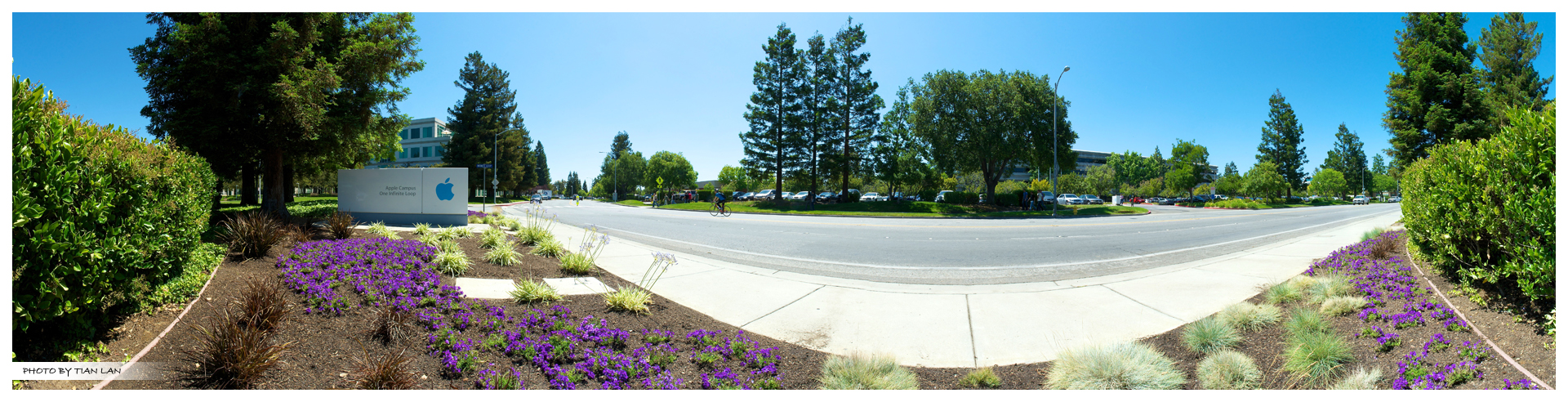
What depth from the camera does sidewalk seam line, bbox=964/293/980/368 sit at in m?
3.80

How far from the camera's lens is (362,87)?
A: 1080 cm

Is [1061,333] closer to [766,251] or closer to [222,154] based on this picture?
[766,251]

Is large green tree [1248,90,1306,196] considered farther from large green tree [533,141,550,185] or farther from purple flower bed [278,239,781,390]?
large green tree [533,141,550,185]

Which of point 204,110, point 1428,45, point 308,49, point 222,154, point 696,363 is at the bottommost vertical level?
point 696,363

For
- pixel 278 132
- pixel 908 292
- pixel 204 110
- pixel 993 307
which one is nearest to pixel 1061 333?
pixel 993 307

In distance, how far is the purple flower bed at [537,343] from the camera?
128 inches

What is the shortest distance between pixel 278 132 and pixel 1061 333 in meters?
14.3

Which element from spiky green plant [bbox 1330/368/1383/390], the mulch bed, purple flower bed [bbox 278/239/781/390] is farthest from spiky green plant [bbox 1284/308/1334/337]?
purple flower bed [bbox 278/239/781/390]

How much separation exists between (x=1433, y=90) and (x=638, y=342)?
1003 inches

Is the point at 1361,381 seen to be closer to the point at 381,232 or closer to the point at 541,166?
the point at 381,232

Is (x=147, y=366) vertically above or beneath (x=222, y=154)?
beneath

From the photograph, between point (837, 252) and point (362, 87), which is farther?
point (362, 87)

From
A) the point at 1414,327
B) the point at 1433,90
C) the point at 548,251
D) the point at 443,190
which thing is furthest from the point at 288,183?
the point at 1433,90

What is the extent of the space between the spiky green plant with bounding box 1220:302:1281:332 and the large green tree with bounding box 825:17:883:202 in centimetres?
3034
